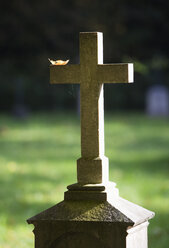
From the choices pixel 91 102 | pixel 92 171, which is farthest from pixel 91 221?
pixel 91 102

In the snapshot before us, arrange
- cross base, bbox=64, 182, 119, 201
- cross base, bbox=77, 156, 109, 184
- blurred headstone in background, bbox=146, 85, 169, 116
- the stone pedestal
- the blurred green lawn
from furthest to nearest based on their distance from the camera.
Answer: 1. blurred headstone in background, bbox=146, 85, 169, 116
2. the blurred green lawn
3. cross base, bbox=77, 156, 109, 184
4. cross base, bbox=64, 182, 119, 201
5. the stone pedestal

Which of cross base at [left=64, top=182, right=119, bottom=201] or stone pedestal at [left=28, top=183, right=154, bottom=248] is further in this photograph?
cross base at [left=64, top=182, right=119, bottom=201]

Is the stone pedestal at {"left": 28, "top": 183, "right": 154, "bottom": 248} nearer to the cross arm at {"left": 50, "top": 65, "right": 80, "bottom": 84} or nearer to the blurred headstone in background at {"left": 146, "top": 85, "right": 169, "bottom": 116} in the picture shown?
the cross arm at {"left": 50, "top": 65, "right": 80, "bottom": 84}

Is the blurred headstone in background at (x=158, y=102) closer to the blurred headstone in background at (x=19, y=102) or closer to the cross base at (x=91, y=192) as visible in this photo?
the blurred headstone in background at (x=19, y=102)

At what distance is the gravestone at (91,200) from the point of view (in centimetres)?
516

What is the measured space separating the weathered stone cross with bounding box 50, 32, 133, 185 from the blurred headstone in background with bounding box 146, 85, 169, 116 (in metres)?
35.2

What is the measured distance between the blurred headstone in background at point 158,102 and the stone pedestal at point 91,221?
116ft

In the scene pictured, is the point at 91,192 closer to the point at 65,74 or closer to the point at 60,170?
the point at 65,74

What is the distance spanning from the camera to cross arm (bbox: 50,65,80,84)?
5.58m

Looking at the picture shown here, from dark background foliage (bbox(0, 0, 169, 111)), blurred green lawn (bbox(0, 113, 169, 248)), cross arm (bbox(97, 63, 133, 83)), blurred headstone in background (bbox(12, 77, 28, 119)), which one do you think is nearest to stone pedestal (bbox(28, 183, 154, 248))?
cross arm (bbox(97, 63, 133, 83))

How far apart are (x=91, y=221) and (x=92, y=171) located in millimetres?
428

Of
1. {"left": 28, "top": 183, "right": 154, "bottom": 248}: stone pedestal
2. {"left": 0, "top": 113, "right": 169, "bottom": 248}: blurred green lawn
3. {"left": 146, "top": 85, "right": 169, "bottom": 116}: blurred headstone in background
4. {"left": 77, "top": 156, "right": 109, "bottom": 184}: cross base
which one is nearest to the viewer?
{"left": 28, "top": 183, "right": 154, "bottom": 248}: stone pedestal

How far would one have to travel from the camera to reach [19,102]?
4206cm

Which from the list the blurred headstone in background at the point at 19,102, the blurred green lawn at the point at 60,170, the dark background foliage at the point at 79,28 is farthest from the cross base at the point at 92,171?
the blurred headstone in background at the point at 19,102
